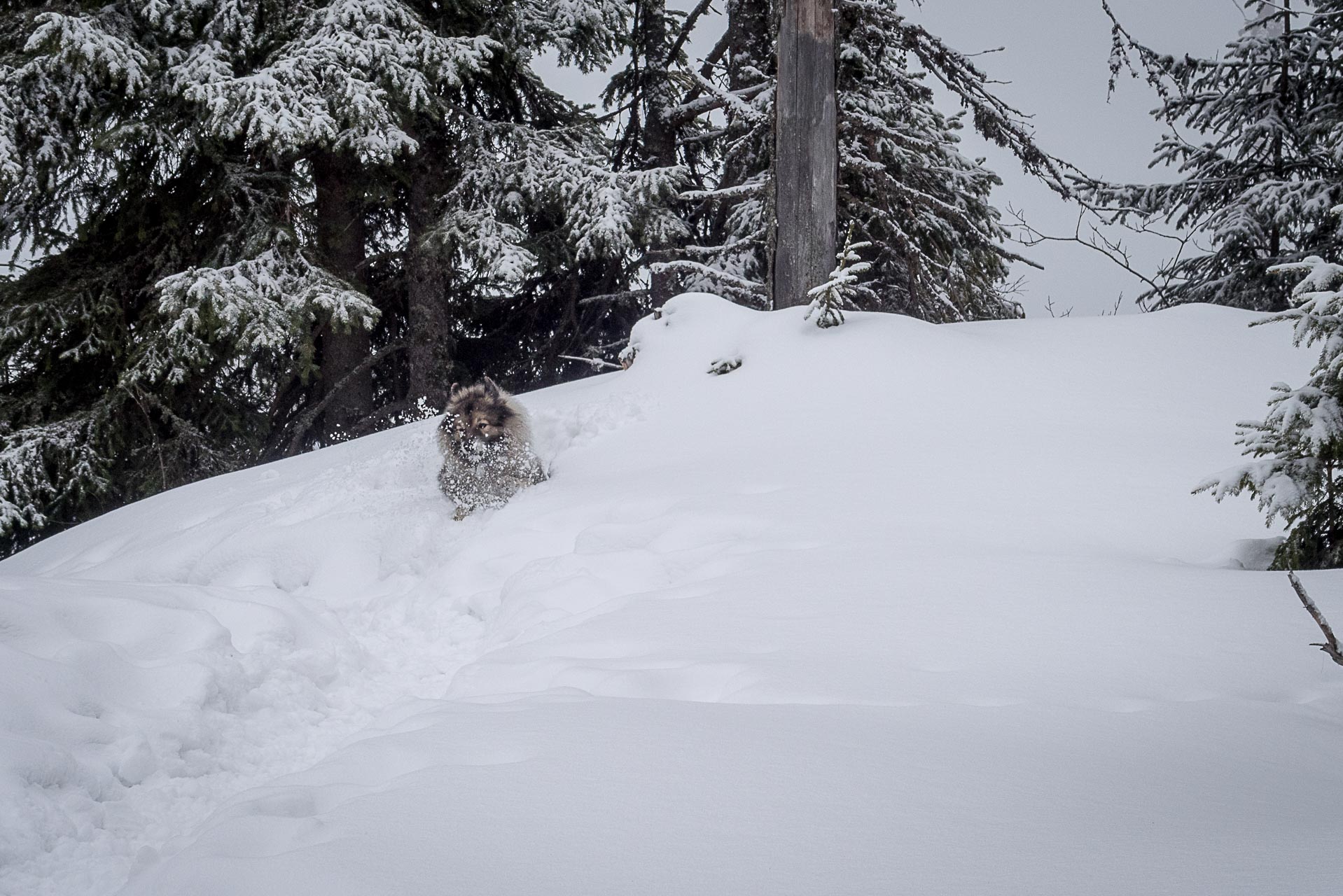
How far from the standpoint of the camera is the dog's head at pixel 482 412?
6129mm

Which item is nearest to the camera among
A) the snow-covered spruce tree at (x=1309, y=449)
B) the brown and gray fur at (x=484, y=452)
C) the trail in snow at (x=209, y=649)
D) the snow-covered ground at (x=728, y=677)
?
the snow-covered ground at (x=728, y=677)

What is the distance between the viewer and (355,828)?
61.3 inches

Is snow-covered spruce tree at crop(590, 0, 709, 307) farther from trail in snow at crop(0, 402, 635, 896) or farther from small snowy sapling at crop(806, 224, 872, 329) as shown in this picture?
trail in snow at crop(0, 402, 635, 896)

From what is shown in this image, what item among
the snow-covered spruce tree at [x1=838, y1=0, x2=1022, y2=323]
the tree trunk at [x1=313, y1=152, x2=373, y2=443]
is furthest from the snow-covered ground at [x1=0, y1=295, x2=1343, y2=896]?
the tree trunk at [x1=313, y1=152, x2=373, y2=443]

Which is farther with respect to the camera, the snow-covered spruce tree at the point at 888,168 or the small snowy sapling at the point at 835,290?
the snow-covered spruce tree at the point at 888,168

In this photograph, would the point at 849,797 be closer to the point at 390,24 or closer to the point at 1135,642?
the point at 1135,642

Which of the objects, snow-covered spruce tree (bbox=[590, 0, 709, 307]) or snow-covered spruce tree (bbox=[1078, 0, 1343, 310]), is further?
snow-covered spruce tree (bbox=[590, 0, 709, 307])

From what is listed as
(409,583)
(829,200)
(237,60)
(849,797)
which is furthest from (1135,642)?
(237,60)

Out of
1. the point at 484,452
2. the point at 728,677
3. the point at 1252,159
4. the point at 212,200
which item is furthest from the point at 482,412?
the point at 1252,159

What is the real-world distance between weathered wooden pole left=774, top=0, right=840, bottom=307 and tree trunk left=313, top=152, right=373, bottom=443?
548 centimetres

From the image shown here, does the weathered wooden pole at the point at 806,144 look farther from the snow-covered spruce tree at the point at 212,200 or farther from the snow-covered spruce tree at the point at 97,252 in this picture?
the snow-covered spruce tree at the point at 97,252

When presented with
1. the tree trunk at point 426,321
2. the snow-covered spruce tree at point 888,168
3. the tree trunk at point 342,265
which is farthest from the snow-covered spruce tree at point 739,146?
the tree trunk at point 342,265

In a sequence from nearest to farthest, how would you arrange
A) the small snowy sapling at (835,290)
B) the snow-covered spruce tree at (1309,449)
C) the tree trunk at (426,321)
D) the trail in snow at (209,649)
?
the trail in snow at (209,649), the snow-covered spruce tree at (1309,449), the small snowy sapling at (835,290), the tree trunk at (426,321)

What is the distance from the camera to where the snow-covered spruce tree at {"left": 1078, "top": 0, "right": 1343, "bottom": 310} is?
9.44m
